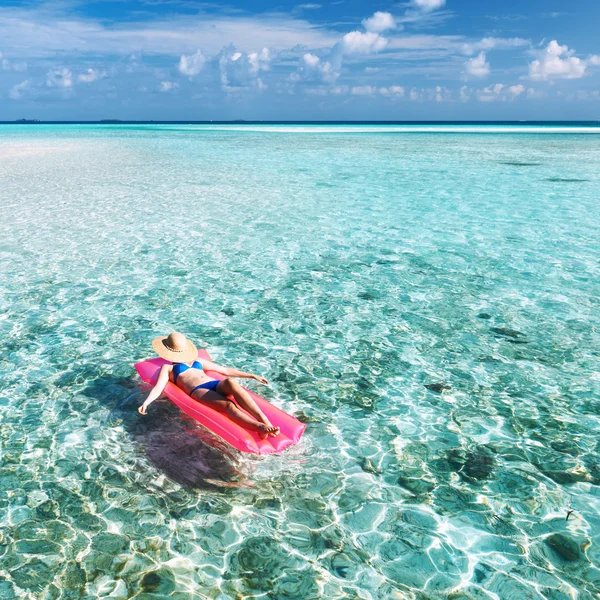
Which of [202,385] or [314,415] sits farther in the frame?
[314,415]

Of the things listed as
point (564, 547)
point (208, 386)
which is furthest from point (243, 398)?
point (564, 547)

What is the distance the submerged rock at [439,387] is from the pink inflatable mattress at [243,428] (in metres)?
1.83

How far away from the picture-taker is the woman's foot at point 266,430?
15.2 ft

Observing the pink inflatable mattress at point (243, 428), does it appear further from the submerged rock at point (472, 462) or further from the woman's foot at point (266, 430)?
the submerged rock at point (472, 462)

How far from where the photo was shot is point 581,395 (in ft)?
19.2

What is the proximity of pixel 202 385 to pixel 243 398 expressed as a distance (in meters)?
0.58

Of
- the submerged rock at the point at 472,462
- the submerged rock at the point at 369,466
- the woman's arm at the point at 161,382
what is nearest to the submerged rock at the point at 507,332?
the submerged rock at the point at 472,462

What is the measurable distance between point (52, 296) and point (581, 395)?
7.58 metres

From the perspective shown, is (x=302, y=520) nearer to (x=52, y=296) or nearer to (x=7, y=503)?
(x=7, y=503)

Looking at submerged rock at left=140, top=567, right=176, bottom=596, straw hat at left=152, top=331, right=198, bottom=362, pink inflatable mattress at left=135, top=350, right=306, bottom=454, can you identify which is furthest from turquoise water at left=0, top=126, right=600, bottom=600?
straw hat at left=152, top=331, right=198, bottom=362

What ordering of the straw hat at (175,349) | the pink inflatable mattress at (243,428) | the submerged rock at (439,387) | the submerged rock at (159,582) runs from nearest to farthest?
the submerged rock at (159,582) < the pink inflatable mattress at (243,428) < the straw hat at (175,349) < the submerged rock at (439,387)

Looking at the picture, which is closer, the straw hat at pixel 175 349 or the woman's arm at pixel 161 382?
the woman's arm at pixel 161 382

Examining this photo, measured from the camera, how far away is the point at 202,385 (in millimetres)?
5188

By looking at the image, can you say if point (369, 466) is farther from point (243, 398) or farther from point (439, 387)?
point (439, 387)
